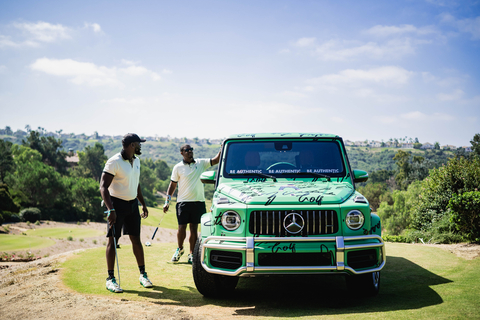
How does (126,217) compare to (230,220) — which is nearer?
(230,220)

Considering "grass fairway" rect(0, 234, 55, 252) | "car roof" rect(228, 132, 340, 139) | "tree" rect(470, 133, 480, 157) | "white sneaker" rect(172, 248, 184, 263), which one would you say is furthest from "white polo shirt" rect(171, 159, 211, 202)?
Answer: "tree" rect(470, 133, 480, 157)

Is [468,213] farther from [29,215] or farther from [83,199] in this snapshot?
[83,199]

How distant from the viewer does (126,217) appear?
585 centimetres

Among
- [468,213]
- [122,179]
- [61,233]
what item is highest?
[122,179]

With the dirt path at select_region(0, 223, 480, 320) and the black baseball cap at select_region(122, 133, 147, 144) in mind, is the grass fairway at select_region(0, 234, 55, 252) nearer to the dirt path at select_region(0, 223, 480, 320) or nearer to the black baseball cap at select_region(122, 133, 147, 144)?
the dirt path at select_region(0, 223, 480, 320)

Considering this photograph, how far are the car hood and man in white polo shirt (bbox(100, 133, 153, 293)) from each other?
1.50 m

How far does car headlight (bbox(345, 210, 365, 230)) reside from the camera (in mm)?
4488

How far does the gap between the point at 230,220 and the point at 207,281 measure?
3.45 feet

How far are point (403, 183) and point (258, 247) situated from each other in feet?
283

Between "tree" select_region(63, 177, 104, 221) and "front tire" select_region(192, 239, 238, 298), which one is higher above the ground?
"front tire" select_region(192, 239, 238, 298)

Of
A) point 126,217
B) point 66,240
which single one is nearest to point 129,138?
point 126,217

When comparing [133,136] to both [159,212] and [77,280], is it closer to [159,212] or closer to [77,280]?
[77,280]

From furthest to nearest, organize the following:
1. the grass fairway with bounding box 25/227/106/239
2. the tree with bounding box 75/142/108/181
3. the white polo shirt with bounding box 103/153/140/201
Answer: the tree with bounding box 75/142/108/181, the grass fairway with bounding box 25/227/106/239, the white polo shirt with bounding box 103/153/140/201

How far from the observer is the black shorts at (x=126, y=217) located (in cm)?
569
